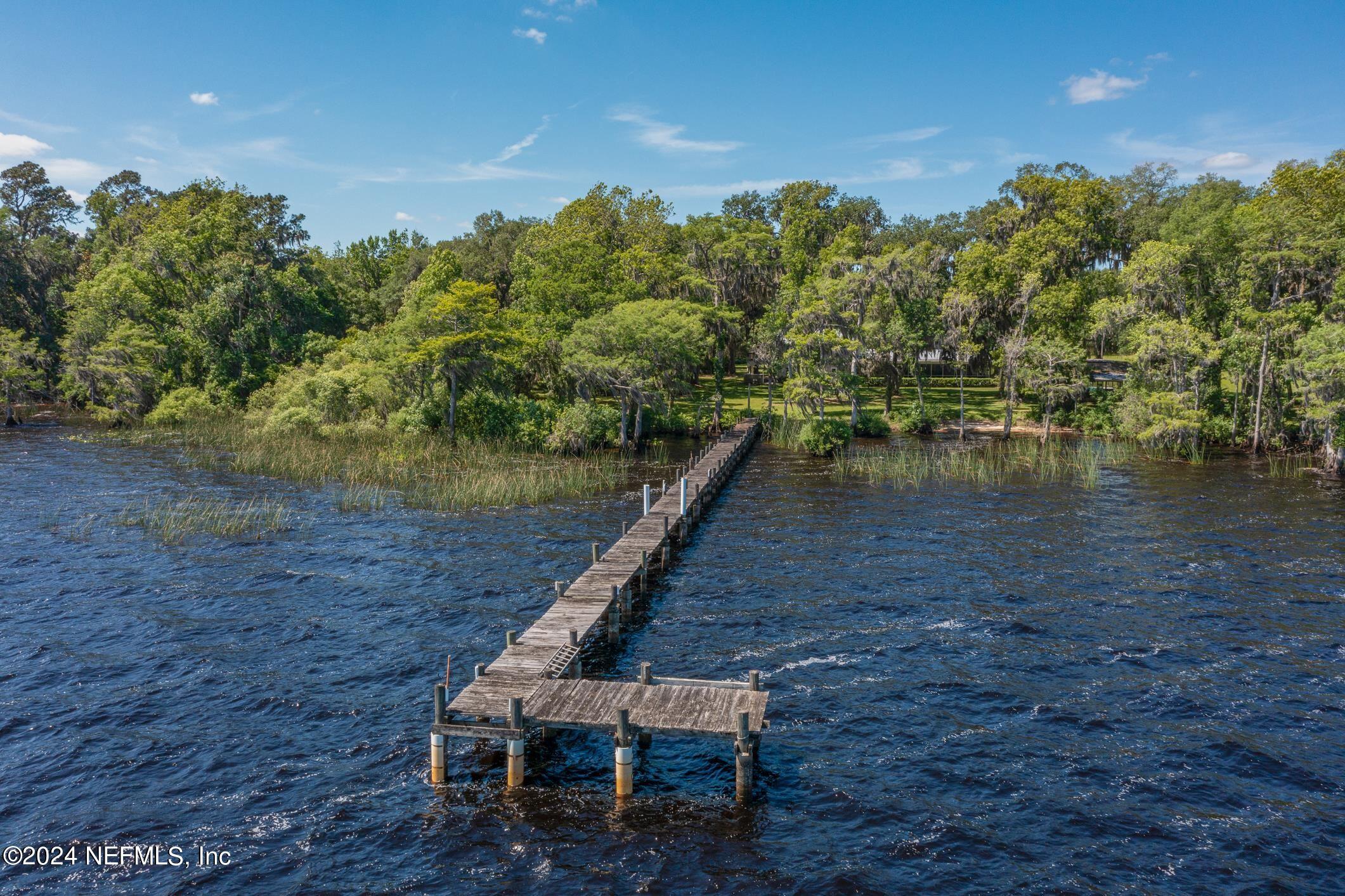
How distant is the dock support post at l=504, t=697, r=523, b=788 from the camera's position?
59.2 ft

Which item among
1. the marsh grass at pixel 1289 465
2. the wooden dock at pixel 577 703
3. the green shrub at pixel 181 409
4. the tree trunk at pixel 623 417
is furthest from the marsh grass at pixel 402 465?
the marsh grass at pixel 1289 465

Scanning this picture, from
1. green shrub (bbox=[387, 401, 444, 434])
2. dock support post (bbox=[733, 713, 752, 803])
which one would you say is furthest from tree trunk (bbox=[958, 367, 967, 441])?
dock support post (bbox=[733, 713, 752, 803])

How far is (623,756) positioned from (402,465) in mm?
37672

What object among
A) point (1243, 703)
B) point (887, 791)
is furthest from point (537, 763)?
point (1243, 703)

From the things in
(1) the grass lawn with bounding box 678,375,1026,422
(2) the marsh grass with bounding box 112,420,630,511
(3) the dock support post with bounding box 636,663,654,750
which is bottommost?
(3) the dock support post with bounding box 636,663,654,750

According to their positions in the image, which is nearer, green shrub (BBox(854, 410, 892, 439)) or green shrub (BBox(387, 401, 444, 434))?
green shrub (BBox(387, 401, 444, 434))

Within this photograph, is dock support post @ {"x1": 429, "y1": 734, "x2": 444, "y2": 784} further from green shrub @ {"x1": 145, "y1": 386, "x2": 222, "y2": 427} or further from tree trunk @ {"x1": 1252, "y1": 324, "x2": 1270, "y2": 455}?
green shrub @ {"x1": 145, "y1": 386, "x2": 222, "y2": 427}

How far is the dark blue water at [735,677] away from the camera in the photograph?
16109 millimetres

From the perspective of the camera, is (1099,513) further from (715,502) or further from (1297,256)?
(1297,256)

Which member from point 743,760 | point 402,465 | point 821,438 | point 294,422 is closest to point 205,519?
point 402,465

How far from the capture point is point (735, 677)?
23.6 metres

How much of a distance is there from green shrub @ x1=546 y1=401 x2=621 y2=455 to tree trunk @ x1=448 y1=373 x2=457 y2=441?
655 centimetres

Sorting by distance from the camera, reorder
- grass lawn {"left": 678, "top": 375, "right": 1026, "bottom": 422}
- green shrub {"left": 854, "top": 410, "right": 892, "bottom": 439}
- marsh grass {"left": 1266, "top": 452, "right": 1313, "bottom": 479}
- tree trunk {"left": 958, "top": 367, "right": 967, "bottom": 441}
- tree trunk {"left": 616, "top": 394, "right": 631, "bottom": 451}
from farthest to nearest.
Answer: grass lawn {"left": 678, "top": 375, "right": 1026, "bottom": 422} < green shrub {"left": 854, "top": 410, "right": 892, "bottom": 439} < tree trunk {"left": 958, "top": 367, "right": 967, "bottom": 441} < tree trunk {"left": 616, "top": 394, "right": 631, "bottom": 451} < marsh grass {"left": 1266, "top": 452, "right": 1313, "bottom": 479}

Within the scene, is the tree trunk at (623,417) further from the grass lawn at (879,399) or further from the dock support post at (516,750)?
the dock support post at (516,750)
